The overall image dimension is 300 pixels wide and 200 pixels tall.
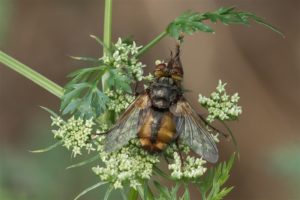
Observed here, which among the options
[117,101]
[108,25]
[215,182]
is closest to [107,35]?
[108,25]

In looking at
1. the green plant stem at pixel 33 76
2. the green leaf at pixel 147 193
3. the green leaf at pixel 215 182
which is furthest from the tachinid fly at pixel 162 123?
the green plant stem at pixel 33 76

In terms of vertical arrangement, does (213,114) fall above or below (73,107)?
below

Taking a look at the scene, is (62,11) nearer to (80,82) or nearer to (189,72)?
(189,72)

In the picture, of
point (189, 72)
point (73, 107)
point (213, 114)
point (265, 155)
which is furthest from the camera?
point (189, 72)

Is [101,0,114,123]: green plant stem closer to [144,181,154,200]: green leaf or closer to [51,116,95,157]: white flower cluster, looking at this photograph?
[51,116,95,157]: white flower cluster

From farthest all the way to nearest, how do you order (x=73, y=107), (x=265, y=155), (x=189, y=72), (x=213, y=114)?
(x=189, y=72)
(x=265, y=155)
(x=213, y=114)
(x=73, y=107)

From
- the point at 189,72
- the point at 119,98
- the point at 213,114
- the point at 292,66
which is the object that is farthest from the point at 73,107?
the point at 292,66

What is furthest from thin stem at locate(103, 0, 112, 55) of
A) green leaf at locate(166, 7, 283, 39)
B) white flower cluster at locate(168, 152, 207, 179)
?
white flower cluster at locate(168, 152, 207, 179)
